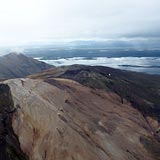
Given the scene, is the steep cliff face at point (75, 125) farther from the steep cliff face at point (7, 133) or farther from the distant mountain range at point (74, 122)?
the steep cliff face at point (7, 133)

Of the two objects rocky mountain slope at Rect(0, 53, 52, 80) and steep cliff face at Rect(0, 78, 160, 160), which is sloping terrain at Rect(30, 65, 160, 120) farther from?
rocky mountain slope at Rect(0, 53, 52, 80)

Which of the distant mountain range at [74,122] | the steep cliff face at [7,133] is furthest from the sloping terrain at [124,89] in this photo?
the steep cliff face at [7,133]

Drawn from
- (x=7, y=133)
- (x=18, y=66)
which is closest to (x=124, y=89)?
(x=7, y=133)

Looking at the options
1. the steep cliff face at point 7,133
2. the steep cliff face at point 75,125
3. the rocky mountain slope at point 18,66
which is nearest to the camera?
the steep cliff face at point 7,133

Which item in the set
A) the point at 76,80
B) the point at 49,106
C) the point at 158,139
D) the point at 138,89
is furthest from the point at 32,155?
the point at 138,89

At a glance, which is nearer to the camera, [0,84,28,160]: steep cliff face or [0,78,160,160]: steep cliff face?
[0,84,28,160]: steep cliff face

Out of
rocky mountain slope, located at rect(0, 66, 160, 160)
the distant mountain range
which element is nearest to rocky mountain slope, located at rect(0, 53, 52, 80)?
the distant mountain range

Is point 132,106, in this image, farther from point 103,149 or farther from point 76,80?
point 103,149

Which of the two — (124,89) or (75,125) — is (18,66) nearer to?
(124,89)
